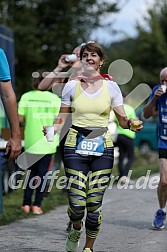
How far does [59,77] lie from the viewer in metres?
8.61

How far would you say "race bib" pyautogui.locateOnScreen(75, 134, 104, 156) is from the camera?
651 centimetres

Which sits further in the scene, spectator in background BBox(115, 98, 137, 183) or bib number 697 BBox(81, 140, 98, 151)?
spectator in background BBox(115, 98, 137, 183)

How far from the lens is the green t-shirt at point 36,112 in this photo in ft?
34.3

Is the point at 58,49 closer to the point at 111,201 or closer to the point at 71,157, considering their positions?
the point at 111,201

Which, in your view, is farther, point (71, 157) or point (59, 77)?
point (59, 77)

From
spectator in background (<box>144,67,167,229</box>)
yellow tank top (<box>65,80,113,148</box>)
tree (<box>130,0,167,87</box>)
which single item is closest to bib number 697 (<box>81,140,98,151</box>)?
yellow tank top (<box>65,80,113,148</box>)

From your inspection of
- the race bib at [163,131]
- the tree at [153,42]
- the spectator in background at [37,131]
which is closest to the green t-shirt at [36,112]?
the spectator in background at [37,131]

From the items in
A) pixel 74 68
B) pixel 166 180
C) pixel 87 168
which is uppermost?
pixel 74 68

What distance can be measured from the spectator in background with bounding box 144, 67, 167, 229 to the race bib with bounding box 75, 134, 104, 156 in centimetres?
220

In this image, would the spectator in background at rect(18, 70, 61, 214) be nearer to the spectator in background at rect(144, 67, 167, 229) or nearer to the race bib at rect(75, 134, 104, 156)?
the spectator in background at rect(144, 67, 167, 229)

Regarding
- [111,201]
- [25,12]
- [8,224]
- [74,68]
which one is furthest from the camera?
[25,12]

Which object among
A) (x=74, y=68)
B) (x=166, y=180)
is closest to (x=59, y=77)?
(x=74, y=68)

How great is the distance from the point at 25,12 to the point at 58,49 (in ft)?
7.53

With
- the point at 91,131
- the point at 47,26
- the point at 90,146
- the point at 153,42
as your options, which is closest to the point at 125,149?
the point at 91,131
